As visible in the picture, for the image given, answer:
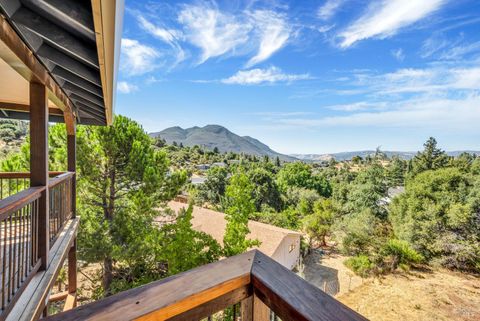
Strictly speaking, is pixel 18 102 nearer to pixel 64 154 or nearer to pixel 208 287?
pixel 64 154

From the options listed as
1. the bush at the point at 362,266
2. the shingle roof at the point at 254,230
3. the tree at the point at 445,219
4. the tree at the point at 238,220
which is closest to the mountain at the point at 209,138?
the tree at the point at 445,219

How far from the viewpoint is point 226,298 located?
738 mm

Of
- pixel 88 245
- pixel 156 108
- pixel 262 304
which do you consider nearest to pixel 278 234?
pixel 88 245

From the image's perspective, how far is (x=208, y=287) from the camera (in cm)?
69

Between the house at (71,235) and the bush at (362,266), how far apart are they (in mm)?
12634

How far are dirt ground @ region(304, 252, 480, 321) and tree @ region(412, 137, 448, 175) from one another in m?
11.9

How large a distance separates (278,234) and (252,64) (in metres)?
12.0

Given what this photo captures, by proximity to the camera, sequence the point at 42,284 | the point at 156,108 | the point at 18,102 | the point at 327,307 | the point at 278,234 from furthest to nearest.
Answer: the point at 156,108, the point at 278,234, the point at 18,102, the point at 42,284, the point at 327,307

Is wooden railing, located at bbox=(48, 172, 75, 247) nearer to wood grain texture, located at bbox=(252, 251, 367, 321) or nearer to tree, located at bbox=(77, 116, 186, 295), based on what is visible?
wood grain texture, located at bbox=(252, 251, 367, 321)

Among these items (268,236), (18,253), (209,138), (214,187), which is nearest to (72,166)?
(18,253)

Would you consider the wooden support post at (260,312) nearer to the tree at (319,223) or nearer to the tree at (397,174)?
the tree at (319,223)

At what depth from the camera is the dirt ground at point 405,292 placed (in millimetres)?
9290

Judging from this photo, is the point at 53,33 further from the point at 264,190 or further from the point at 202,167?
the point at 202,167

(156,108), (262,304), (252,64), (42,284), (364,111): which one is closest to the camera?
(262,304)
